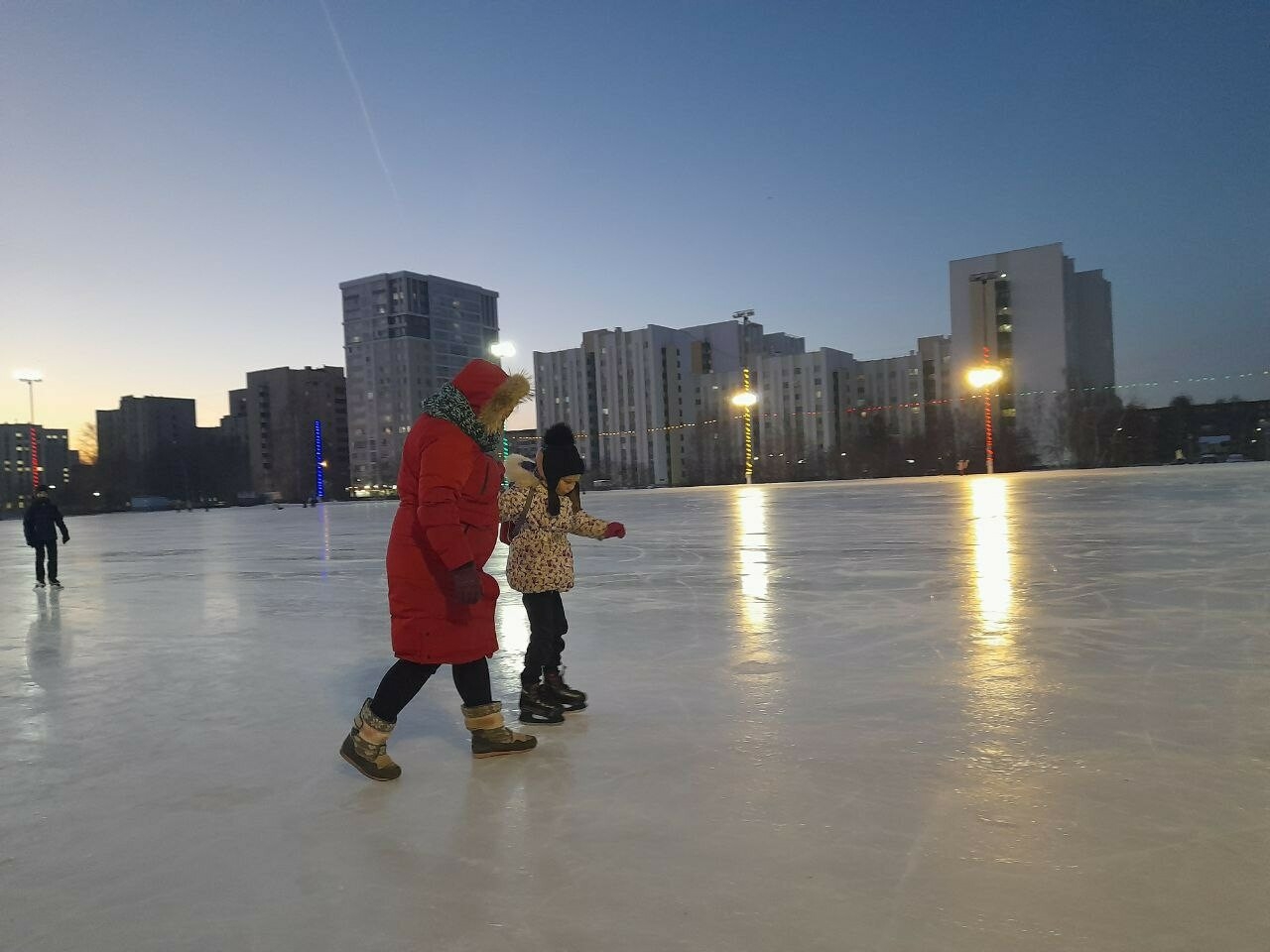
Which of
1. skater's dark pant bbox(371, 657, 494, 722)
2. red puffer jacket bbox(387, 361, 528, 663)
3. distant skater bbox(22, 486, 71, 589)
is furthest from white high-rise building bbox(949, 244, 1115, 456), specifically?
skater's dark pant bbox(371, 657, 494, 722)

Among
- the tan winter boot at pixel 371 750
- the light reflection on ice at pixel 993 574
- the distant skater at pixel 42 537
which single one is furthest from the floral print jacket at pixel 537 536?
the distant skater at pixel 42 537

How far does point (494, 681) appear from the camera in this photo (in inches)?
179

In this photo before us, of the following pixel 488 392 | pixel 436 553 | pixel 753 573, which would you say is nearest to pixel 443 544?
pixel 436 553

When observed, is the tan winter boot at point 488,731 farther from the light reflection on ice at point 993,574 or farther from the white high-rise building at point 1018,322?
the white high-rise building at point 1018,322

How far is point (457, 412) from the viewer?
3.02m

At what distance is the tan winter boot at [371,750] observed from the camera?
10.2ft

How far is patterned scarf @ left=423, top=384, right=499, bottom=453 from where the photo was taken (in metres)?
3.00

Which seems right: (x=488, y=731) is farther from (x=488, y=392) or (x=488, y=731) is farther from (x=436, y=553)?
(x=488, y=392)

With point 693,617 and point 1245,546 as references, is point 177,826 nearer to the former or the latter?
point 693,617

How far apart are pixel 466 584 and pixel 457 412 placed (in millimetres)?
608

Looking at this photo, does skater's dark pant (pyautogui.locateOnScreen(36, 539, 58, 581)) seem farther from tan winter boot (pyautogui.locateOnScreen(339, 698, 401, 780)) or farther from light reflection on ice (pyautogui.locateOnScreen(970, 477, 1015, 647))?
light reflection on ice (pyautogui.locateOnScreen(970, 477, 1015, 647))

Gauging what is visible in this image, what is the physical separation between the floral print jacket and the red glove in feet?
2.99

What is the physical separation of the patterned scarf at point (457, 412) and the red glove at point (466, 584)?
1.46ft

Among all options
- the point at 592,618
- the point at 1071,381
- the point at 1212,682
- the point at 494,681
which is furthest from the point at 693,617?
the point at 1071,381
